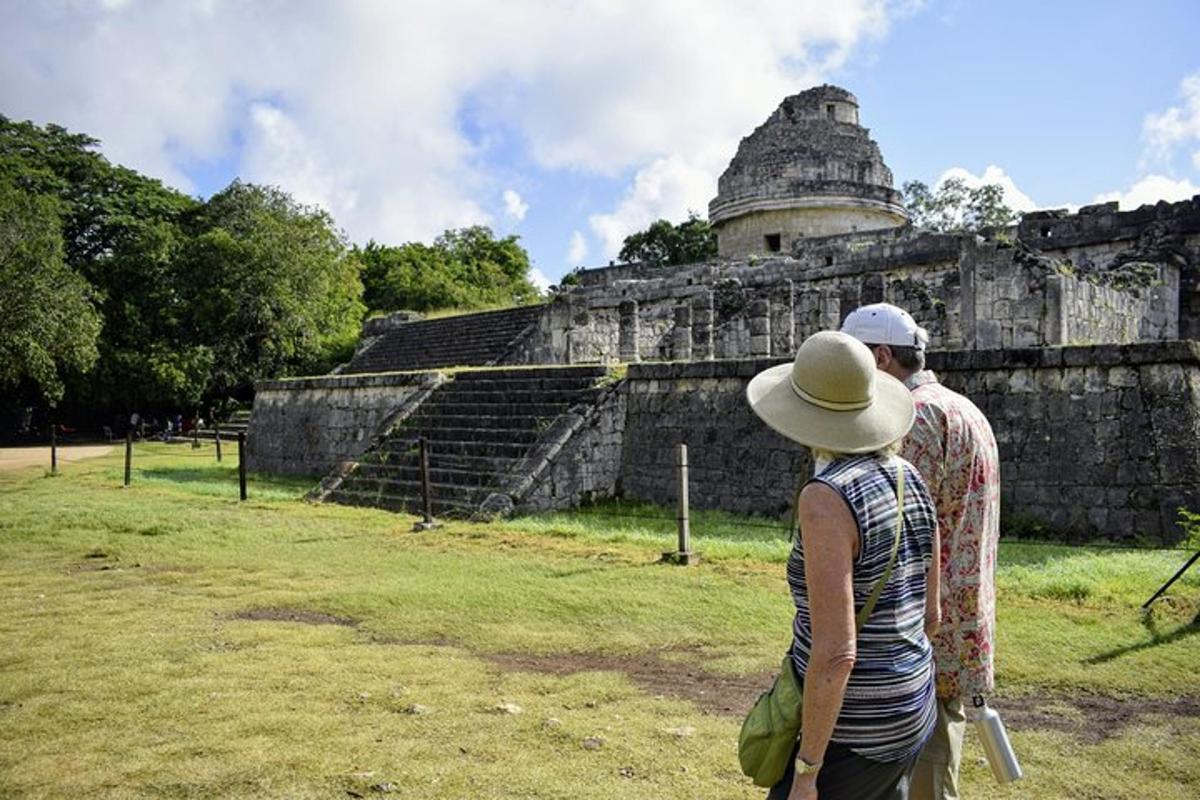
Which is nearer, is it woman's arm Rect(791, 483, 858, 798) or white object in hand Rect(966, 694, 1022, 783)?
woman's arm Rect(791, 483, 858, 798)

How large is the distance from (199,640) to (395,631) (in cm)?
122

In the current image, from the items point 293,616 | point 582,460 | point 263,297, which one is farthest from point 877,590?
point 263,297

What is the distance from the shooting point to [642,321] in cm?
1967

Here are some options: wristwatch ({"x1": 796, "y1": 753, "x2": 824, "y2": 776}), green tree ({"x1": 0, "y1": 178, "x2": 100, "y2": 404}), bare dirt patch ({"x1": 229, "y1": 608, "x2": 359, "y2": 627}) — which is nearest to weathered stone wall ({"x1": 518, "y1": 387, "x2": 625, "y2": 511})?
bare dirt patch ({"x1": 229, "y1": 608, "x2": 359, "y2": 627})

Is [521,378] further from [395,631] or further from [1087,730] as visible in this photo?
[1087,730]

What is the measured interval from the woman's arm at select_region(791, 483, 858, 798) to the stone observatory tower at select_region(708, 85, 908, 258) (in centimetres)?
2354

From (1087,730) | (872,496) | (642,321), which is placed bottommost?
(1087,730)

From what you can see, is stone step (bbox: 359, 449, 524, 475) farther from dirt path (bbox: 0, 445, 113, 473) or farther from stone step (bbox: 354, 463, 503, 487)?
dirt path (bbox: 0, 445, 113, 473)

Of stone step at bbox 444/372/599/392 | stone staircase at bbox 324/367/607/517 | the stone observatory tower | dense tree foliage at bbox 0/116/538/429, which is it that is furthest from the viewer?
the stone observatory tower

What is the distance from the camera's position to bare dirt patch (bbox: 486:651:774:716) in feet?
14.9

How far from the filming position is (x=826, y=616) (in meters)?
2.07

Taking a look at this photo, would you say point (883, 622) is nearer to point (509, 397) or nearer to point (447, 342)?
point (509, 397)

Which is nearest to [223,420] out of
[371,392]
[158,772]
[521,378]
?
[371,392]

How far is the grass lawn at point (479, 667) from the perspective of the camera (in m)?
3.65
